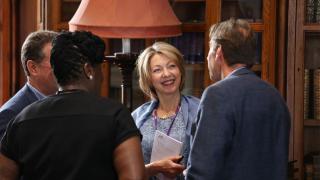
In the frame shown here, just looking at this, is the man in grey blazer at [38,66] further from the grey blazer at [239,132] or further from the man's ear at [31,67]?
the grey blazer at [239,132]

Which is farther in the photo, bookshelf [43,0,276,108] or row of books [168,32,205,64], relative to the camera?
row of books [168,32,205,64]

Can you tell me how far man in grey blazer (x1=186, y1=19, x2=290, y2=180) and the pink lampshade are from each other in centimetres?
48

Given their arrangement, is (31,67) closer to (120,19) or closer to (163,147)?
(120,19)

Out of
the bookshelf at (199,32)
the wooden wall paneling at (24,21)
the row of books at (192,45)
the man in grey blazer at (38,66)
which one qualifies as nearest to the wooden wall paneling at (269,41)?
the bookshelf at (199,32)

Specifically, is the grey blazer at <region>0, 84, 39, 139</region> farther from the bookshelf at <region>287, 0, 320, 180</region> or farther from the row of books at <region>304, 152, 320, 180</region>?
the row of books at <region>304, 152, 320, 180</region>

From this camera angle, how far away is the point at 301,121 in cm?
356

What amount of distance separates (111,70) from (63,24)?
381 mm

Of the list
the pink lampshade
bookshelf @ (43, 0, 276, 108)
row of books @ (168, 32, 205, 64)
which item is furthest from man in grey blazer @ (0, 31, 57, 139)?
row of books @ (168, 32, 205, 64)

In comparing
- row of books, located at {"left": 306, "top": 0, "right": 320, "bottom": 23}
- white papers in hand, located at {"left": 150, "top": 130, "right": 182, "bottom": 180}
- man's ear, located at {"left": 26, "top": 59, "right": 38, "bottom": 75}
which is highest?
row of books, located at {"left": 306, "top": 0, "right": 320, "bottom": 23}

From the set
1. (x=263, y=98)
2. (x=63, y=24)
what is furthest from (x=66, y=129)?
(x=63, y=24)

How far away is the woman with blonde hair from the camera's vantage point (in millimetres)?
2666

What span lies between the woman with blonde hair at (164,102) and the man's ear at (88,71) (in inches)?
32.6

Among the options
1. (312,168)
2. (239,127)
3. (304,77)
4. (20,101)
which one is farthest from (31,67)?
(312,168)

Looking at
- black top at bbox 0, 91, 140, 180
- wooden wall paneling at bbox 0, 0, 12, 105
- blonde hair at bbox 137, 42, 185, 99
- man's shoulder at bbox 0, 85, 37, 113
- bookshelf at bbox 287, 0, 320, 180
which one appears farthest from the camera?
wooden wall paneling at bbox 0, 0, 12, 105
